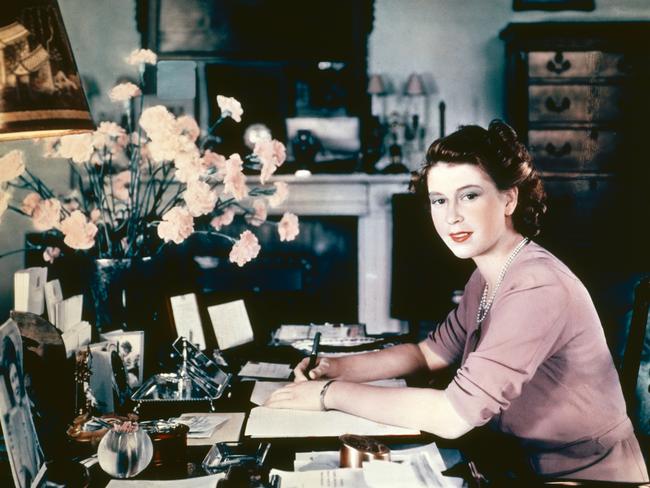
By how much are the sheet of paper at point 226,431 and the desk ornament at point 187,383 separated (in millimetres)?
69

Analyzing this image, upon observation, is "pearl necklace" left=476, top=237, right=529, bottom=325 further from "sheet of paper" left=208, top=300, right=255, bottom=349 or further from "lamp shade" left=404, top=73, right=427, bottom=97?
"lamp shade" left=404, top=73, right=427, bottom=97

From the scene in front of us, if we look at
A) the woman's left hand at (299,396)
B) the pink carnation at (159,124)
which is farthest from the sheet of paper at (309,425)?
the pink carnation at (159,124)

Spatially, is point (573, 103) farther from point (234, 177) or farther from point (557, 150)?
point (234, 177)

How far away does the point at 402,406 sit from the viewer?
4.34 feet

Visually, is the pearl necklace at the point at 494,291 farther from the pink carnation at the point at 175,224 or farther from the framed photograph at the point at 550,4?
the framed photograph at the point at 550,4

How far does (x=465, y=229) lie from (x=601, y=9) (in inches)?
149

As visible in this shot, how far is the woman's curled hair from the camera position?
5.06 feet

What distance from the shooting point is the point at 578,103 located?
12.9 ft

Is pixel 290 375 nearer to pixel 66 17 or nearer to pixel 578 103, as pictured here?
pixel 578 103

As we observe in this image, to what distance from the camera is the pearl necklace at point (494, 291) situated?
1562mm

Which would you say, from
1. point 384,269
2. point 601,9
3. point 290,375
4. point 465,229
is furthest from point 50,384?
point 601,9

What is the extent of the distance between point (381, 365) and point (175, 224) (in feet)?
2.21

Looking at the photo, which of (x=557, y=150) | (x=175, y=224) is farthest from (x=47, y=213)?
(x=557, y=150)

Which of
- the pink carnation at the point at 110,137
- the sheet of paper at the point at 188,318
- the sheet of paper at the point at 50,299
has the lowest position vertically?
the sheet of paper at the point at 188,318
